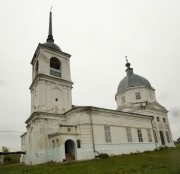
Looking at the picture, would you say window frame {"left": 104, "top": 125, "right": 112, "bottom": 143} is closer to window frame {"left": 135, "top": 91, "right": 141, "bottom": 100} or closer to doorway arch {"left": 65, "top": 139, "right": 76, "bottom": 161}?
doorway arch {"left": 65, "top": 139, "right": 76, "bottom": 161}

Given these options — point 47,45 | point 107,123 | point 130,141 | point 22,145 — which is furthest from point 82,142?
point 22,145

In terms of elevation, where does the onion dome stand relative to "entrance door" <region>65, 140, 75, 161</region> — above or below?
above

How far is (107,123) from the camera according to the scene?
2683 cm

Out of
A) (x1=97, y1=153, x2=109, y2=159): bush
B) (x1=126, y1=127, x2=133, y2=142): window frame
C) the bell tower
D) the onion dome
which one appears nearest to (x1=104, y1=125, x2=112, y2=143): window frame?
(x1=97, y1=153, x2=109, y2=159): bush

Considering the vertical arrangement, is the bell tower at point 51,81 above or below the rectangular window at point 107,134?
above

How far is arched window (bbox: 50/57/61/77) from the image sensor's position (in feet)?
103

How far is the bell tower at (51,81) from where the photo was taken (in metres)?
28.1

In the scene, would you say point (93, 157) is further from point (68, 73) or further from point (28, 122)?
point (68, 73)

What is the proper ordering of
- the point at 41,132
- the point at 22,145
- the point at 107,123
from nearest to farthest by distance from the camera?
1. the point at 41,132
2. the point at 107,123
3. the point at 22,145

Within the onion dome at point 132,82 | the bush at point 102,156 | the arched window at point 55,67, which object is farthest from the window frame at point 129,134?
the onion dome at point 132,82

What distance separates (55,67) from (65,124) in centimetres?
1140

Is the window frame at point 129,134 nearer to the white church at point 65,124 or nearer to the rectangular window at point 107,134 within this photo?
the white church at point 65,124

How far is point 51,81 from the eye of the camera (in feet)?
97.1

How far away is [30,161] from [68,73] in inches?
602
